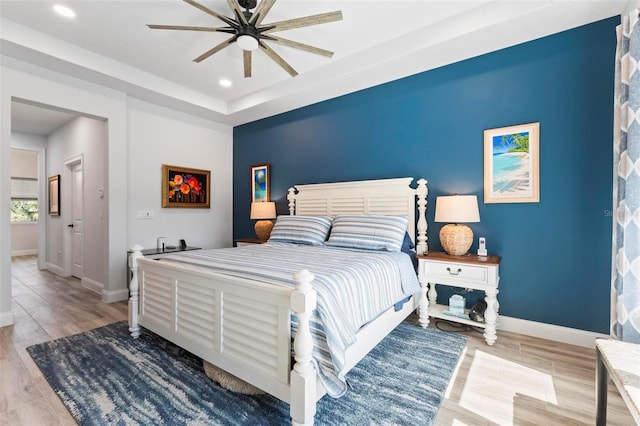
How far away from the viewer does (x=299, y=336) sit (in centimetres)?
136

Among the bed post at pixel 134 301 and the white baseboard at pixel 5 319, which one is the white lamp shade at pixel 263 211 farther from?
the white baseboard at pixel 5 319

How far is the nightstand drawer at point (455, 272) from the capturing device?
95.4 inches

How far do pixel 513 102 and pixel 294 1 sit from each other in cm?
213

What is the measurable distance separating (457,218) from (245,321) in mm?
1981

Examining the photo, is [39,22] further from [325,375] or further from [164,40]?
[325,375]

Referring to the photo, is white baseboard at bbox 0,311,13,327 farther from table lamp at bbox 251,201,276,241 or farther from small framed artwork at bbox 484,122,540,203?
small framed artwork at bbox 484,122,540,203

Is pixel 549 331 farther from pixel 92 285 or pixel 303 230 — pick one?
pixel 92 285

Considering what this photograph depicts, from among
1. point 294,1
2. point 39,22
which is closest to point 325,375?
point 294,1

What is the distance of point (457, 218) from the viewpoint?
258 centimetres

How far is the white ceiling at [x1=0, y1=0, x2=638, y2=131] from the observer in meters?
2.37

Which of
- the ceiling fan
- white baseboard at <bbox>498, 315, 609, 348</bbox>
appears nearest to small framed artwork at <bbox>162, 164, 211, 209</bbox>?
the ceiling fan

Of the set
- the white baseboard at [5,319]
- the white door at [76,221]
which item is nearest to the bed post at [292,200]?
the white baseboard at [5,319]

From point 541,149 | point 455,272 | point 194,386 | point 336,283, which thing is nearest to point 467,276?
point 455,272

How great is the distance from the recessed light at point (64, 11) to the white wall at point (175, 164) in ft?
4.60
